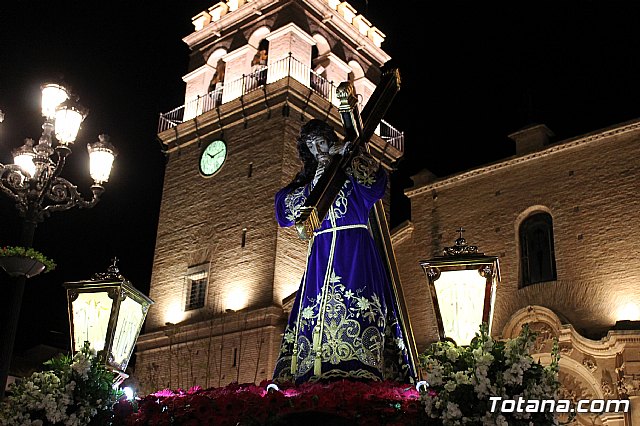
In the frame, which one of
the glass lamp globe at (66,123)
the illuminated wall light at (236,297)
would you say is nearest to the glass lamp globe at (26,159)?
the glass lamp globe at (66,123)

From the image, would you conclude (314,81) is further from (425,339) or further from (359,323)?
(359,323)

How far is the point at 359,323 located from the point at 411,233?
1494cm

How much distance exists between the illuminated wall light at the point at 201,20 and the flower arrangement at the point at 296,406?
922 inches

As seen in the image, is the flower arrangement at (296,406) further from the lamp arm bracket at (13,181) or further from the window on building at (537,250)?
the window on building at (537,250)

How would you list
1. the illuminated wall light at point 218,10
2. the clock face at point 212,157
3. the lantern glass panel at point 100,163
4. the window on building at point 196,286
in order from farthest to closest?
the illuminated wall light at point 218,10, the clock face at point 212,157, the window on building at point 196,286, the lantern glass panel at point 100,163

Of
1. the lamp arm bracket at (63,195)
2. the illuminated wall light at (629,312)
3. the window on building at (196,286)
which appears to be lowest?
the lamp arm bracket at (63,195)

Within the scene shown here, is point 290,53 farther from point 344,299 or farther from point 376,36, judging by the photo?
point 344,299

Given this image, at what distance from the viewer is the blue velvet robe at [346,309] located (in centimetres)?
736

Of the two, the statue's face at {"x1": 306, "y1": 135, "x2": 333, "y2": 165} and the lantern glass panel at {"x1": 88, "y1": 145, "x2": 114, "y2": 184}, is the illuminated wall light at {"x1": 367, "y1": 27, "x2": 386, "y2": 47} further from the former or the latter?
the statue's face at {"x1": 306, "y1": 135, "x2": 333, "y2": 165}

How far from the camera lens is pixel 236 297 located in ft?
76.9

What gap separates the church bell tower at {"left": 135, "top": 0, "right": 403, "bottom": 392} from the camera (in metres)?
22.9

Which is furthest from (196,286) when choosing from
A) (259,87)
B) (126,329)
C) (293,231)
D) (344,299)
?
(344,299)

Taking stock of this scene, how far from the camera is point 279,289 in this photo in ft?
73.7

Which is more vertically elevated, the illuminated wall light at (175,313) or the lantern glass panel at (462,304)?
the illuminated wall light at (175,313)
